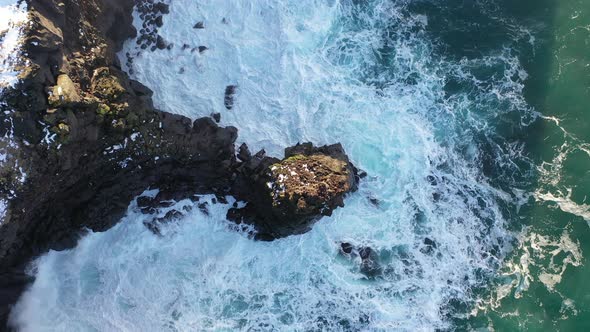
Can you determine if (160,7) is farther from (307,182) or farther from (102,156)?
(307,182)

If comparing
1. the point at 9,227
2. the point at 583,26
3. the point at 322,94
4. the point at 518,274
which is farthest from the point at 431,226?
the point at 9,227

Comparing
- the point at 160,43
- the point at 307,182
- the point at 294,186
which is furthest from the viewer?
the point at 160,43

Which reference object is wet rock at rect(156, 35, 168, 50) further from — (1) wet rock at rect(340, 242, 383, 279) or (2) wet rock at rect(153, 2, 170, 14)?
(1) wet rock at rect(340, 242, 383, 279)

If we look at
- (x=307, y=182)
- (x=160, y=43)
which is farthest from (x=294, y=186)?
(x=160, y=43)

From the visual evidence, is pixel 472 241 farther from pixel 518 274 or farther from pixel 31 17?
pixel 31 17

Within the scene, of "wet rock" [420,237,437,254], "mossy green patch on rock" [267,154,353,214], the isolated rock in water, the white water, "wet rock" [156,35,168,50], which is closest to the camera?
"mossy green patch on rock" [267,154,353,214]

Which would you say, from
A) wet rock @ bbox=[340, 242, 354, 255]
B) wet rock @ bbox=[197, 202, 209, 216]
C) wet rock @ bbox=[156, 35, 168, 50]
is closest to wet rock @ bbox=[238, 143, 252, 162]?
wet rock @ bbox=[197, 202, 209, 216]
